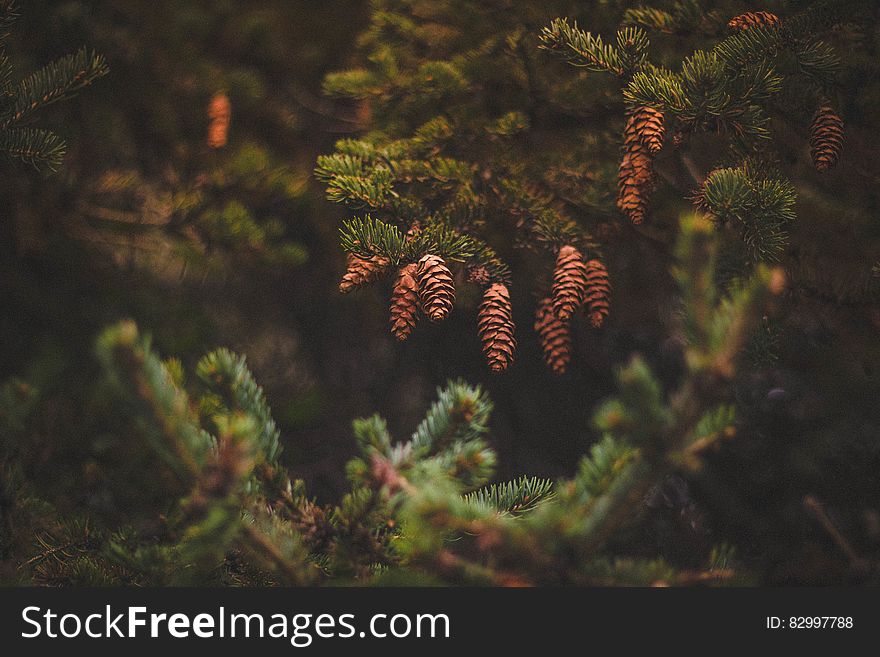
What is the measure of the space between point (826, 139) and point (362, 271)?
1.78 ft

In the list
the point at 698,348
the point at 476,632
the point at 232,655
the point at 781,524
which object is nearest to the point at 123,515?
the point at 232,655

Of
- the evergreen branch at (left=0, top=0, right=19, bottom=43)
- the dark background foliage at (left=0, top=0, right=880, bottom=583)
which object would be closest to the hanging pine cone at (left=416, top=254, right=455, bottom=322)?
the dark background foliage at (left=0, top=0, right=880, bottom=583)

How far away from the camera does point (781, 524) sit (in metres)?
0.89

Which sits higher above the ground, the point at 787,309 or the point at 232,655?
the point at 787,309

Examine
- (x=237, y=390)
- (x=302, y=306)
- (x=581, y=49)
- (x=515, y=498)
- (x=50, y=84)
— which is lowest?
(x=302, y=306)

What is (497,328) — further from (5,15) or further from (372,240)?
(5,15)

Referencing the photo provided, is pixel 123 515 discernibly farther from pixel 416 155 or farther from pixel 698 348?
pixel 698 348

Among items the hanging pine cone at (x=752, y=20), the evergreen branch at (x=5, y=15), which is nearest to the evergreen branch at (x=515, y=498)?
the hanging pine cone at (x=752, y=20)

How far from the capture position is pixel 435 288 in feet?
2.14

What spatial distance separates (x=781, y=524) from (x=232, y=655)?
76 cm

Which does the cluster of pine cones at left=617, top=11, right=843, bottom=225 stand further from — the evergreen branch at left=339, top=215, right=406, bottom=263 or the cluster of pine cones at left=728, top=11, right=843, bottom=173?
the evergreen branch at left=339, top=215, right=406, bottom=263

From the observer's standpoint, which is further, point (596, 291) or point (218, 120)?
point (218, 120)

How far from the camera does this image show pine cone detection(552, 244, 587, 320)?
70cm

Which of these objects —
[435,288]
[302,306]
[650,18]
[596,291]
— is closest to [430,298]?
[435,288]
